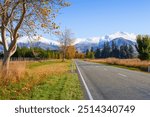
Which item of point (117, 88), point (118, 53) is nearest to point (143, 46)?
point (117, 88)

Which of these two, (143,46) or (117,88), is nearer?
(117,88)

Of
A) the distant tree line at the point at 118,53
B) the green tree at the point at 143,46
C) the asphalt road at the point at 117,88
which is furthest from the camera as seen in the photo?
the distant tree line at the point at 118,53

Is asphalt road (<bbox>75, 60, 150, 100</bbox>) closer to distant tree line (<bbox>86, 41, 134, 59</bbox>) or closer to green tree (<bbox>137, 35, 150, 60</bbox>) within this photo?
green tree (<bbox>137, 35, 150, 60</bbox>)

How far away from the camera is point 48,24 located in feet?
48.3

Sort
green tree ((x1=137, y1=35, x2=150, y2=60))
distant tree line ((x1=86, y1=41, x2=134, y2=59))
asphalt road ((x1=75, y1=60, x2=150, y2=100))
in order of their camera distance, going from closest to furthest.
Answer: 1. asphalt road ((x1=75, y1=60, x2=150, y2=100))
2. green tree ((x1=137, y1=35, x2=150, y2=60))
3. distant tree line ((x1=86, y1=41, x2=134, y2=59))

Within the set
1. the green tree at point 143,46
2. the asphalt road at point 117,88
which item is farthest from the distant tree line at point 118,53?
the asphalt road at point 117,88

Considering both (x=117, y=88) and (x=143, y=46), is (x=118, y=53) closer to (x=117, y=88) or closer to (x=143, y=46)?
(x=143, y=46)

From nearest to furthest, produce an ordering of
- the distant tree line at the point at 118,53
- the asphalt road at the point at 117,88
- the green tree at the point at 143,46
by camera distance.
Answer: the asphalt road at the point at 117,88
the green tree at the point at 143,46
the distant tree line at the point at 118,53

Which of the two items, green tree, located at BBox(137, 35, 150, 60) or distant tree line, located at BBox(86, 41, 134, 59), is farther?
distant tree line, located at BBox(86, 41, 134, 59)

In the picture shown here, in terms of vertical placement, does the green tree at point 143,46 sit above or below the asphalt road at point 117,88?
above

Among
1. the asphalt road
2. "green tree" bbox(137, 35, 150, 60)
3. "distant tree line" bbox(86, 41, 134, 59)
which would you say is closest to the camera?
the asphalt road

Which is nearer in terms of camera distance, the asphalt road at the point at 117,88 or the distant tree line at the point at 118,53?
the asphalt road at the point at 117,88

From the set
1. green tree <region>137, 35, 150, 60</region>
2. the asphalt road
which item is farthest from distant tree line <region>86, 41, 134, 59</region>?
the asphalt road

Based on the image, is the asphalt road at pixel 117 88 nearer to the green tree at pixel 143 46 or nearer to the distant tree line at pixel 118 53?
the green tree at pixel 143 46
